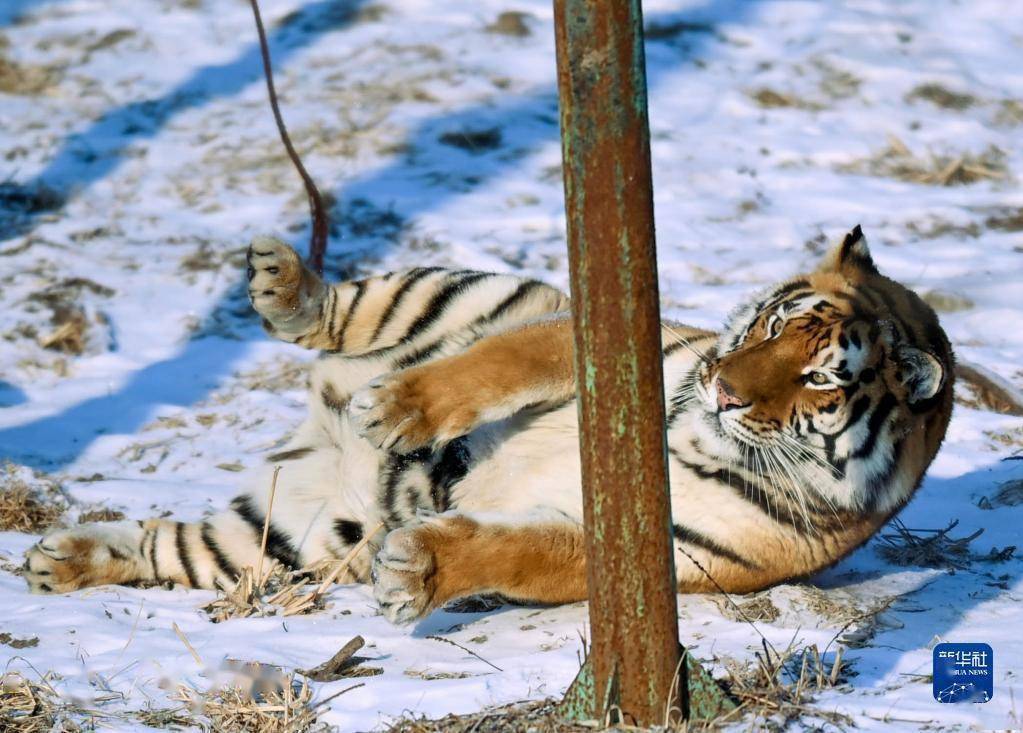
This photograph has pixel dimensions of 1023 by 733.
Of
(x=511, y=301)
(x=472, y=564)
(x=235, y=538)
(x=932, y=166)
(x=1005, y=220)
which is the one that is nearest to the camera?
(x=472, y=564)

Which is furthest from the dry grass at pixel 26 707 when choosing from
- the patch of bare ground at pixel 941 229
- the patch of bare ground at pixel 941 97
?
the patch of bare ground at pixel 941 97

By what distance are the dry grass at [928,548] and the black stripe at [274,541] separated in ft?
5.27

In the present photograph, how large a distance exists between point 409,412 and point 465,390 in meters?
0.15

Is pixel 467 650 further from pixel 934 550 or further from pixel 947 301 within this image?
pixel 947 301

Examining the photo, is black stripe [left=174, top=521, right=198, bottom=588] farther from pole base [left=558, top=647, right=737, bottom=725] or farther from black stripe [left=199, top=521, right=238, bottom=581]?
pole base [left=558, top=647, right=737, bottom=725]

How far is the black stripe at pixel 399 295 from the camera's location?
3602 mm

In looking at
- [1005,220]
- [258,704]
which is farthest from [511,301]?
[1005,220]

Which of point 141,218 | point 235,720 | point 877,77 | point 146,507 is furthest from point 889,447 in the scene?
point 877,77

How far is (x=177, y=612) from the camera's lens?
3.05 meters

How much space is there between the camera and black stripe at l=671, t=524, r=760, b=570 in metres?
2.85

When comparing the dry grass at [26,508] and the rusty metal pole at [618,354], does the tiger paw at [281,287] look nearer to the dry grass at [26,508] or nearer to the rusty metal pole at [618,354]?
the dry grass at [26,508]

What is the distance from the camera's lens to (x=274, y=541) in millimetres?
3375

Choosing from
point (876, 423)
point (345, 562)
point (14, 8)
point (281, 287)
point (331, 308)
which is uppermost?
point (14, 8)

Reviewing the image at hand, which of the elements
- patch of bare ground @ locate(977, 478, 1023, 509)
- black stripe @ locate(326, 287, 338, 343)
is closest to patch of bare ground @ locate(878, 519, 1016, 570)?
patch of bare ground @ locate(977, 478, 1023, 509)
